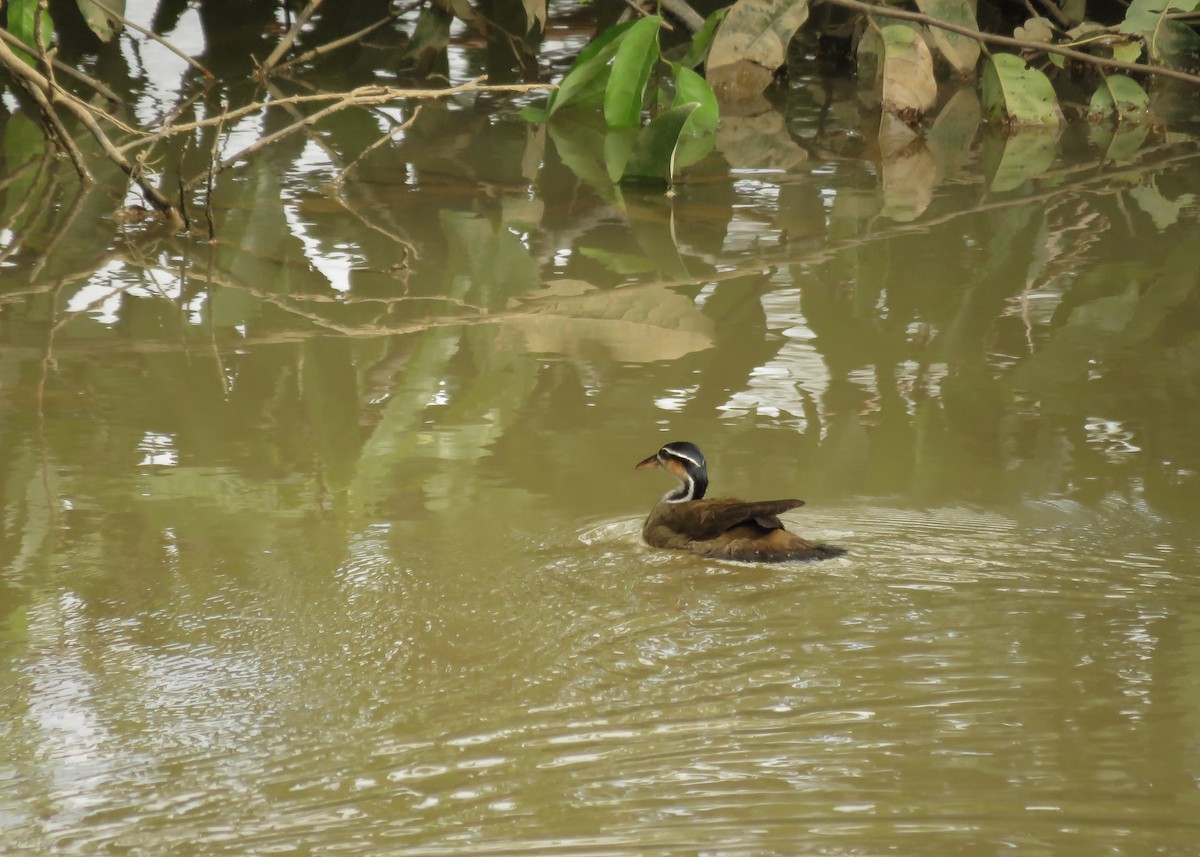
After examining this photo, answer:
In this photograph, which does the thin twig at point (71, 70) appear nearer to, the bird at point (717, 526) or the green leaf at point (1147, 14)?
the bird at point (717, 526)

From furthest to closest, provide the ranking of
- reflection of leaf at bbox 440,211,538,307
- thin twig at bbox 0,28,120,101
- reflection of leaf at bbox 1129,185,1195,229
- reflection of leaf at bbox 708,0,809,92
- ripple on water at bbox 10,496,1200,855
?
reflection of leaf at bbox 708,0,809,92, reflection of leaf at bbox 1129,185,1195,229, thin twig at bbox 0,28,120,101, reflection of leaf at bbox 440,211,538,307, ripple on water at bbox 10,496,1200,855

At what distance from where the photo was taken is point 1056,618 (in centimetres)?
337

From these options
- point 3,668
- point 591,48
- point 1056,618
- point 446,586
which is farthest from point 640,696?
point 591,48

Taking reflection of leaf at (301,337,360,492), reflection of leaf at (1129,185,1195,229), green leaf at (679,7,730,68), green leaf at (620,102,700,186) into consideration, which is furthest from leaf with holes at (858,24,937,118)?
reflection of leaf at (301,337,360,492)

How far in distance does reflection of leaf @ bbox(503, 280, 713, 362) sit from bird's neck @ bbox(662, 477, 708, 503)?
113cm

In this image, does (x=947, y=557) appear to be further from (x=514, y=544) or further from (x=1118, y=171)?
(x=1118, y=171)

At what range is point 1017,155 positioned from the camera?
8.69m

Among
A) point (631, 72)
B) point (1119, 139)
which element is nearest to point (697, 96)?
point (631, 72)

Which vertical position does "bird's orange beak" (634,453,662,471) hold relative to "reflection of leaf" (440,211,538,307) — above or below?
below

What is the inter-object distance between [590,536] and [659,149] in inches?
156

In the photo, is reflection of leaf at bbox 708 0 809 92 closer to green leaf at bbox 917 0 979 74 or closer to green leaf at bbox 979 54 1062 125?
green leaf at bbox 917 0 979 74

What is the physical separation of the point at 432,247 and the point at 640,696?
3814 millimetres

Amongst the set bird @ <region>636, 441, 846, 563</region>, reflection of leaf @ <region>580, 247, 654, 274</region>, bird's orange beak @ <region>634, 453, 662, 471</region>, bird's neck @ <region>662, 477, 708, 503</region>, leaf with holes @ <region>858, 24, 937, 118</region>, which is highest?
leaf with holes @ <region>858, 24, 937, 118</region>

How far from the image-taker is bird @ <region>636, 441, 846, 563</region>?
376cm
